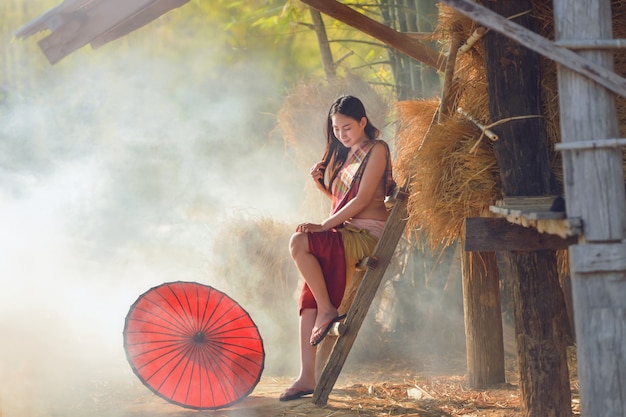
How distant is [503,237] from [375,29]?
2077 millimetres

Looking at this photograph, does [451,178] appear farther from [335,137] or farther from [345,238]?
[335,137]

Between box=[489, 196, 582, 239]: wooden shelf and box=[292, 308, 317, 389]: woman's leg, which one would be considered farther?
box=[292, 308, 317, 389]: woman's leg

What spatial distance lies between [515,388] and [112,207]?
775cm

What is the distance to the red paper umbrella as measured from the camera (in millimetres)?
5250

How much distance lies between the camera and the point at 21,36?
12.9ft

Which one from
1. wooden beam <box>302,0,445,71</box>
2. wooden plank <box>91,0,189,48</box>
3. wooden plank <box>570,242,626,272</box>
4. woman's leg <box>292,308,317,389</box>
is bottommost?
woman's leg <box>292,308,317,389</box>

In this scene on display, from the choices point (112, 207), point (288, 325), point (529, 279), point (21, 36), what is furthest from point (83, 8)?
point (112, 207)

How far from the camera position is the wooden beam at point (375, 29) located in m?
5.59

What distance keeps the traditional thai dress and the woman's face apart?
2.6 inches

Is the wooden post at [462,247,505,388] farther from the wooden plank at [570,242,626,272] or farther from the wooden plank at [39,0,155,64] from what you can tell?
the wooden plank at [39,0,155,64]

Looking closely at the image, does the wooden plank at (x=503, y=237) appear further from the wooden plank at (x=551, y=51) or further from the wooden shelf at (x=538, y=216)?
the wooden plank at (x=551, y=51)

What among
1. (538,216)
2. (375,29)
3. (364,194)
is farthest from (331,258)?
(538,216)

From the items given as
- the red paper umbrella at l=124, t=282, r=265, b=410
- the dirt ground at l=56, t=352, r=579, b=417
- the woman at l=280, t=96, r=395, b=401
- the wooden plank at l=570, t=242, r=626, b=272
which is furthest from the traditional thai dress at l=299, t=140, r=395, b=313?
the wooden plank at l=570, t=242, r=626, b=272

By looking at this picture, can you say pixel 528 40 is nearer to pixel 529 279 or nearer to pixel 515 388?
pixel 529 279
